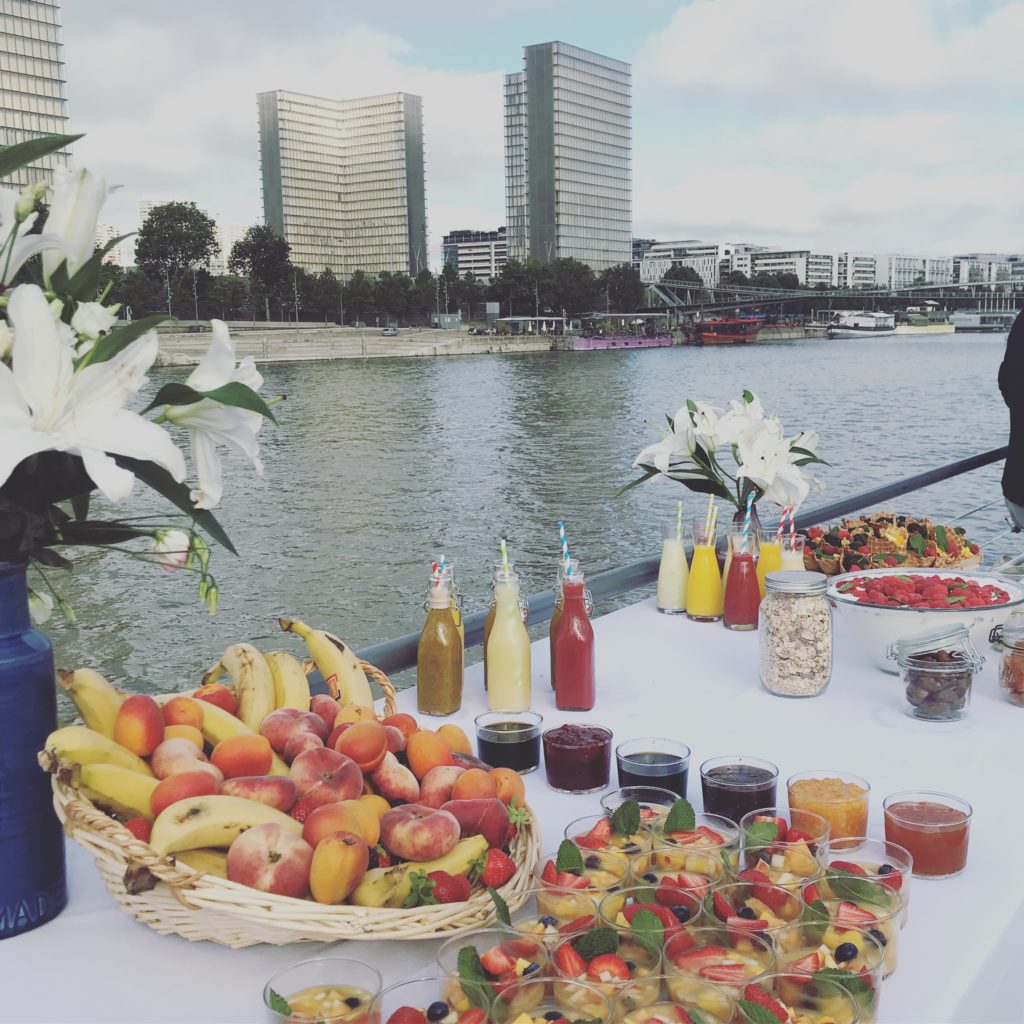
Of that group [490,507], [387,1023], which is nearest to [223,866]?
[387,1023]

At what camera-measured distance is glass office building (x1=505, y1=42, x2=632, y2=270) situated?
338 ft

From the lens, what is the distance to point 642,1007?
2.75 feet

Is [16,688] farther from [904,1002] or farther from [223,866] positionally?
[904,1002]

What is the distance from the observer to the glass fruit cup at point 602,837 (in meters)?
1.14

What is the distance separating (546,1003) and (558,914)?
136 millimetres

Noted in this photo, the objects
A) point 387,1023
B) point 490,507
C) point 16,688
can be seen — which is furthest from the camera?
point 490,507

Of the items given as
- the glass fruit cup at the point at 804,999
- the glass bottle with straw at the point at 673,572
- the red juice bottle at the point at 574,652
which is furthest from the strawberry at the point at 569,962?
the glass bottle with straw at the point at 673,572

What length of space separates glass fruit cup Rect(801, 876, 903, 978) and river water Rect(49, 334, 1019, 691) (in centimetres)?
337

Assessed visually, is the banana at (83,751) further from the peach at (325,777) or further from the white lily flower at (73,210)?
the white lily flower at (73,210)

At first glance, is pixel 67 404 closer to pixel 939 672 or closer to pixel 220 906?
pixel 220 906

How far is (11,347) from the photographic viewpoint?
1.00 m

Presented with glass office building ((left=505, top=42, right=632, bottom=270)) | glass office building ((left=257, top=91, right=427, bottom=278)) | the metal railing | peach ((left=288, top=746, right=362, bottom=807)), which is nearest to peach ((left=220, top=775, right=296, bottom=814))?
peach ((left=288, top=746, right=362, bottom=807))

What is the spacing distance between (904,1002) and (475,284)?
74058mm

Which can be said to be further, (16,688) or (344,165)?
(344,165)
